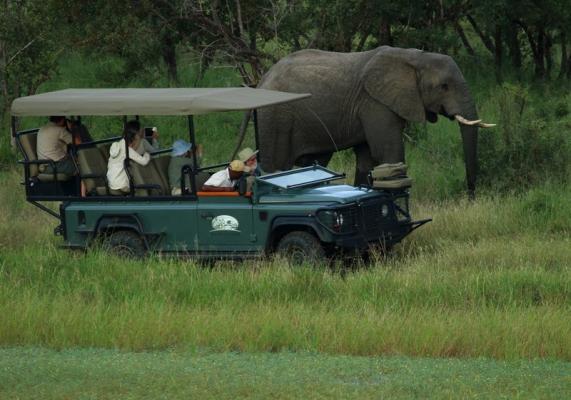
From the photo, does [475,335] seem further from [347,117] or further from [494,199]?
[347,117]

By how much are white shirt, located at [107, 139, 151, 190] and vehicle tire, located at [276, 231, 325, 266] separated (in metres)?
1.87

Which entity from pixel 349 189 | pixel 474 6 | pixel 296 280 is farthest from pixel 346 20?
pixel 296 280

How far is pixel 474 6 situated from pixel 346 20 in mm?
2744

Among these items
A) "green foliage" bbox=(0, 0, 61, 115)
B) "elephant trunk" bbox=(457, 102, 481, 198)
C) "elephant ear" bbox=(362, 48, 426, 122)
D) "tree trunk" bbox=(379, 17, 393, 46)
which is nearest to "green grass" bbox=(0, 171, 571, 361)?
"elephant trunk" bbox=(457, 102, 481, 198)

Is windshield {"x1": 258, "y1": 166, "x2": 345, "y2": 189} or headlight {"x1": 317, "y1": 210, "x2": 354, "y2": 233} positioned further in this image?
windshield {"x1": 258, "y1": 166, "x2": 345, "y2": 189}

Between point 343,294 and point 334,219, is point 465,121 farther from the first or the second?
point 343,294

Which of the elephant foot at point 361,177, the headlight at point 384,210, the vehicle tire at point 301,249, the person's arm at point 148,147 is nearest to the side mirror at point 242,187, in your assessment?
the vehicle tire at point 301,249

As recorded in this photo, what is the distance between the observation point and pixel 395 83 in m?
17.4

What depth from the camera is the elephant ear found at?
1739 cm

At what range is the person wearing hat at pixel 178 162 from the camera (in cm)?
1441

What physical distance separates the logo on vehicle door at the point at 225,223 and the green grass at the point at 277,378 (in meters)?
4.42

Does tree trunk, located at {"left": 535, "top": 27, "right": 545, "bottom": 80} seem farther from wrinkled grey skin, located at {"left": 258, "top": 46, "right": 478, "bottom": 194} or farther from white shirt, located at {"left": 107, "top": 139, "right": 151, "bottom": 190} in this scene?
white shirt, located at {"left": 107, "top": 139, "right": 151, "bottom": 190}

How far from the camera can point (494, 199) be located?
16.8 meters

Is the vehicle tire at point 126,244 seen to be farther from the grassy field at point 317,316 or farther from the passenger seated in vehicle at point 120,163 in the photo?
the grassy field at point 317,316
